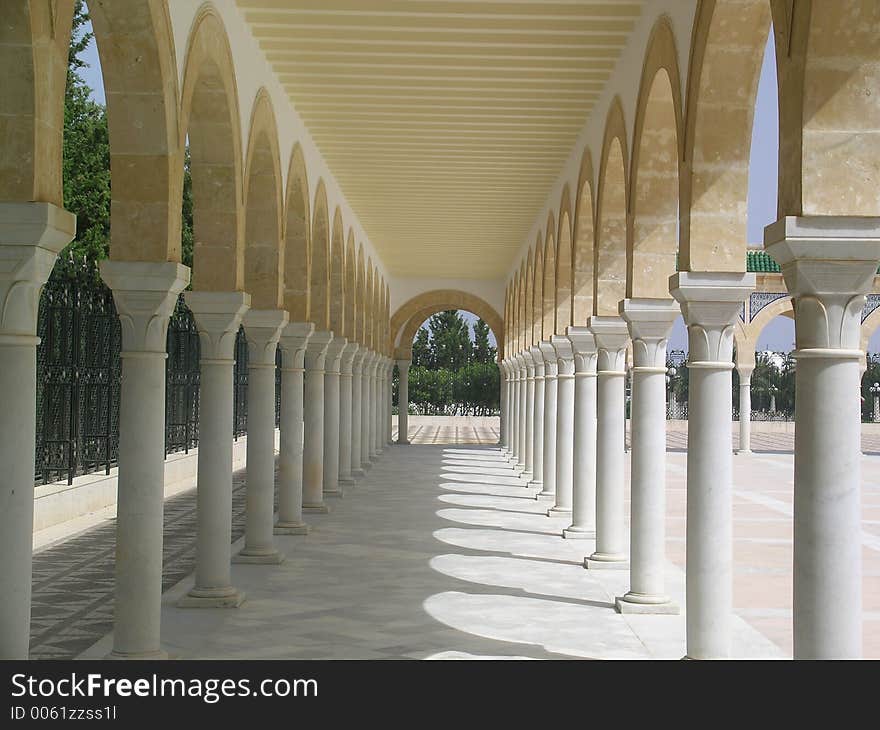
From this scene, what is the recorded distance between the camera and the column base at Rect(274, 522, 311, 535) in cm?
1217

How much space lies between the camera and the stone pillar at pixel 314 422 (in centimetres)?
1379

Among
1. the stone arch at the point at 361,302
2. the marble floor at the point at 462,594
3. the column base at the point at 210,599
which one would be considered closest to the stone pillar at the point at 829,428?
the marble floor at the point at 462,594

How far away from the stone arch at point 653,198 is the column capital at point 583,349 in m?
3.28

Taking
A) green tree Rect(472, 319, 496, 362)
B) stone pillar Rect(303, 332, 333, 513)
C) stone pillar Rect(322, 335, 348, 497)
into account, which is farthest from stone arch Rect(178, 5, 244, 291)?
green tree Rect(472, 319, 496, 362)

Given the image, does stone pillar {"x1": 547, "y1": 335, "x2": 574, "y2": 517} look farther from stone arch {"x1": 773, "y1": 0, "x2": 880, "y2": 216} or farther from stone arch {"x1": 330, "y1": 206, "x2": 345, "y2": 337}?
stone arch {"x1": 773, "y1": 0, "x2": 880, "y2": 216}

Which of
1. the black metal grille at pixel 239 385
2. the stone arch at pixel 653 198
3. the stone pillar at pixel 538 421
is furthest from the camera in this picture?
the black metal grille at pixel 239 385

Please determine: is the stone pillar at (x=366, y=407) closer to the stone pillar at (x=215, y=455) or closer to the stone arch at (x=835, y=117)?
the stone pillar at (x=215, y=455)

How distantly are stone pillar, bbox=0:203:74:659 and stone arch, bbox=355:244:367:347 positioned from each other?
14.6 m

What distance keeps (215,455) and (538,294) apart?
10045mm

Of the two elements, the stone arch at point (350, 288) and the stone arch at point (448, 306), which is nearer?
the stone arch at point (350, 288)
